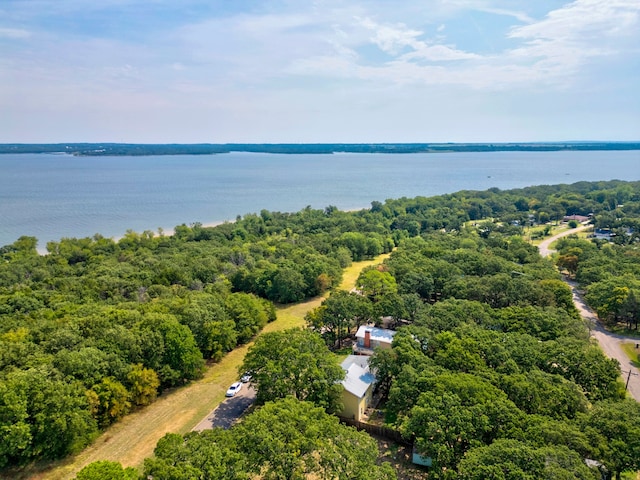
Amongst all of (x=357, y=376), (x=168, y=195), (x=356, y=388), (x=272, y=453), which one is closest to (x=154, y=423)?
(x=272, y=453)

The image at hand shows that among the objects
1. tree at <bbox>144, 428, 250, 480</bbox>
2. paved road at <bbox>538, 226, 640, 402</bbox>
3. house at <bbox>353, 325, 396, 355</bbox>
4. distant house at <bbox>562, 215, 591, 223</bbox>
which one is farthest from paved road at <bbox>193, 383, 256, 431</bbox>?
distant house at <bbox>562, 215, 591, 223</bbox>

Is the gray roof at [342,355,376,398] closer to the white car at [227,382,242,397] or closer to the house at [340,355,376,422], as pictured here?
the house at [340,355,376,422]

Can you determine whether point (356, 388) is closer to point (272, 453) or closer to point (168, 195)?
point (272, 453)

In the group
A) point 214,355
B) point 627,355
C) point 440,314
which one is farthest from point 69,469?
point 627,355

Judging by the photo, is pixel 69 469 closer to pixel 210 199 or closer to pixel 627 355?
pixel 627 355

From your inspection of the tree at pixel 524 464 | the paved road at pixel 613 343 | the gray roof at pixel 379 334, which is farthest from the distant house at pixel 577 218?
the tree at pixel 524 464
